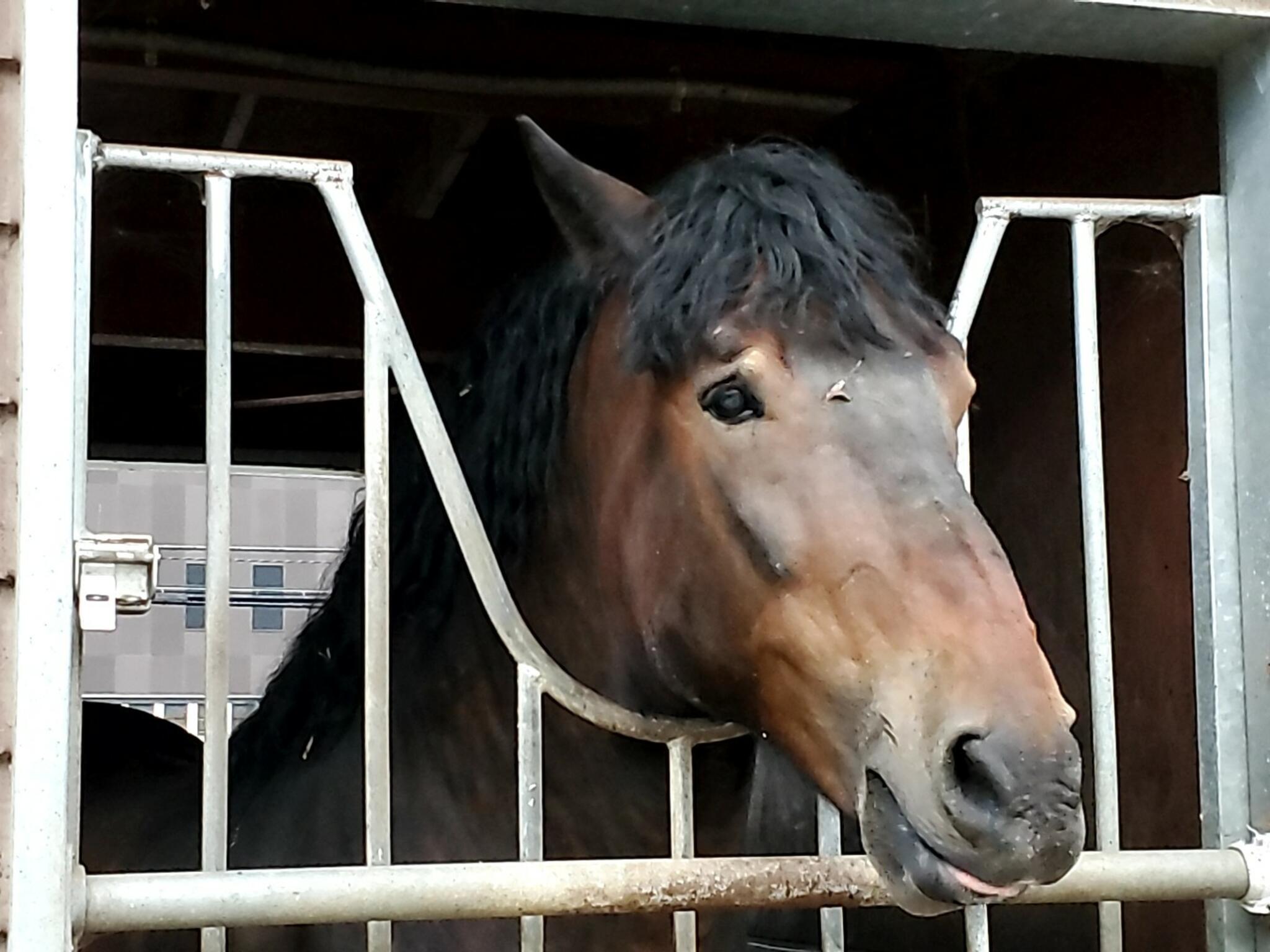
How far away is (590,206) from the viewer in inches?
70.9

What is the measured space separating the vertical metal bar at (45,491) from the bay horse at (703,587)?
0.53 meters

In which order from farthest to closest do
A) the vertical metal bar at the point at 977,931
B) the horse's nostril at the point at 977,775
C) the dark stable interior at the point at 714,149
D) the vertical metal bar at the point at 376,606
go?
the dark stable interior at the point at 714,149 → the vertical metal bar at the point at 977,931 → the vertical metal bar at the point at 376,606 → the horse's nostril at the point at 977,775

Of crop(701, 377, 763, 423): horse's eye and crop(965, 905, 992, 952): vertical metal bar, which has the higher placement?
crop(701, 377, 763, 423): horse's eye

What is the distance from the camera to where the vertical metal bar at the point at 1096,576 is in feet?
5.50

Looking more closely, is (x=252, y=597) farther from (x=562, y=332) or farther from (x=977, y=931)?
(x=977, y=931)

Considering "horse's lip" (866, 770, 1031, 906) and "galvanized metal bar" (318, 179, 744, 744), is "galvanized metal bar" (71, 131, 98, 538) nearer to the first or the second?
"galvanized metal bar" (318, 179, 744, 744)

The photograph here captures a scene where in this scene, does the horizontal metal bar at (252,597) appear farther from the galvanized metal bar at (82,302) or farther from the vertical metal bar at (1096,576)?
the vertical metal bar at (1096,576)

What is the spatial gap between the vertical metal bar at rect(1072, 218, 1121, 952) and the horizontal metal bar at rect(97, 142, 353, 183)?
82cm

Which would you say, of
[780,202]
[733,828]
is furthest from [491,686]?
[780,202]

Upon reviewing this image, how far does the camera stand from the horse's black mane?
1.59 m

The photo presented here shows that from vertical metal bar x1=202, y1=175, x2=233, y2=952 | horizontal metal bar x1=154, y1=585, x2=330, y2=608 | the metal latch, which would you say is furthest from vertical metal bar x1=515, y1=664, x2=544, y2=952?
horizontal metal bar x1=154, y1=585, x2=330, y2=608

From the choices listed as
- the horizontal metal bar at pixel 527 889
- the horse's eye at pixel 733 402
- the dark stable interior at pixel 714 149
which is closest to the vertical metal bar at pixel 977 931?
the horizontal metal bar at pixel 527 889

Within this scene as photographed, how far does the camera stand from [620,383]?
1.74m

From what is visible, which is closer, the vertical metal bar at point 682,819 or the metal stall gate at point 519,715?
the metal stall gate at point 519,715
